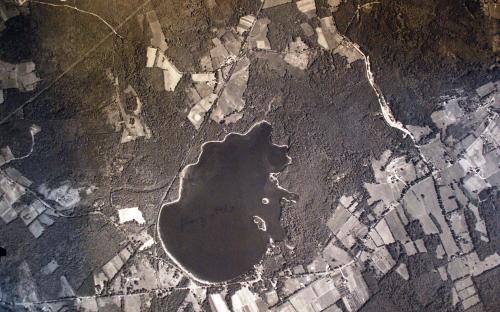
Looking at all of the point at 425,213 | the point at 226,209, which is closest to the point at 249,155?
the point at 226,209

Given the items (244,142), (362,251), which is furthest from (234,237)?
(362,251)

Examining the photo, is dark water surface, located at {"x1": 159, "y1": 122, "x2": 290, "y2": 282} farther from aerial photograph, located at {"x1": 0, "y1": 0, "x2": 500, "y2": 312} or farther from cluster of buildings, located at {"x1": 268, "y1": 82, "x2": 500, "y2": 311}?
cluster of buildings, located at {"x1": 268, "y1": 82, "x2": 500, "y2": 311}

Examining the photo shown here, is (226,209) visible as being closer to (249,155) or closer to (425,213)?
(249,155)

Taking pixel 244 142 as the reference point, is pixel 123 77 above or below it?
above

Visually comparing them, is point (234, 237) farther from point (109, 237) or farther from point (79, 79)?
point (79, 79)

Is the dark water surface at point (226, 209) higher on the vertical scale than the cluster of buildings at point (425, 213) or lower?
higher

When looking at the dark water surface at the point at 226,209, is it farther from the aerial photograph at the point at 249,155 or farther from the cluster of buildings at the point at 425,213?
the cluster of buildings at the point at 425,213

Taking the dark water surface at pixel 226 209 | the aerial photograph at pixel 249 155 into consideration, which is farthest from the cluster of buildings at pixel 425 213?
the dark water surface at pixel 226 209
